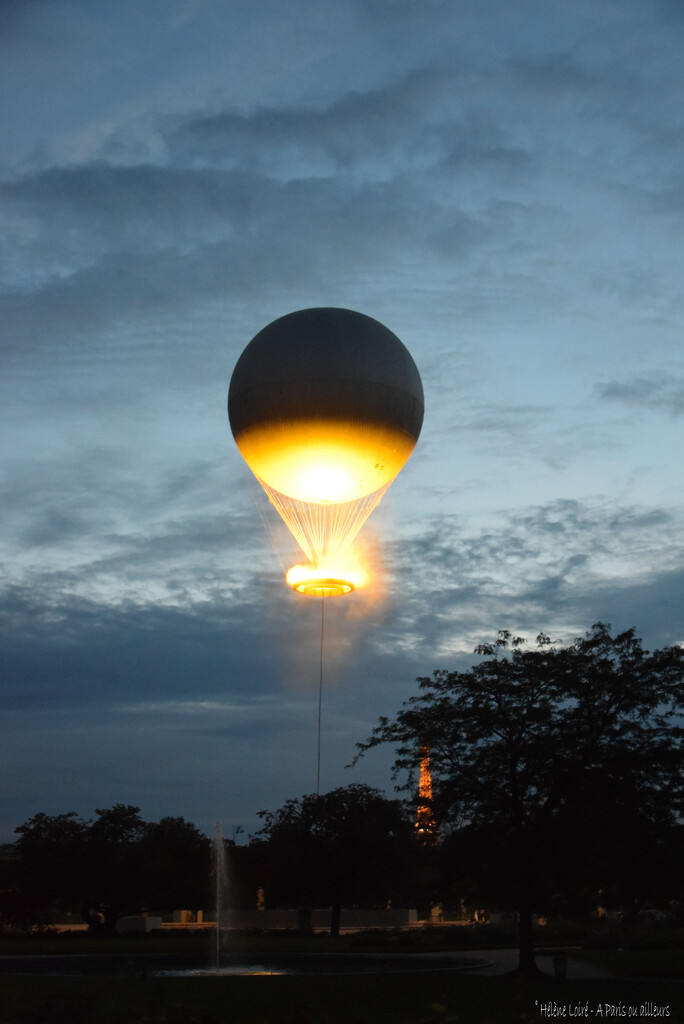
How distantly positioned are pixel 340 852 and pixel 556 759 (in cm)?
3644

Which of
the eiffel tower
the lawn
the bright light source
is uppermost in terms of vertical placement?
the bright light source

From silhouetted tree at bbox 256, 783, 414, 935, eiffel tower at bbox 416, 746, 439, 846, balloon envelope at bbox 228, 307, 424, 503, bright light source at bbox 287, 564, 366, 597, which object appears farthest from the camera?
silhouetted tree at bbox 256, 783, 414, 935

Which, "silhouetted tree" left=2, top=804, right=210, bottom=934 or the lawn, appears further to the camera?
"silhouetted tree" left=2, top=804, right=210, bottom=934

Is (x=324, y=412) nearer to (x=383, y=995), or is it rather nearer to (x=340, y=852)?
(x=383, y=995)

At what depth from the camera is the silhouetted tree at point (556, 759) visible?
93.6ft

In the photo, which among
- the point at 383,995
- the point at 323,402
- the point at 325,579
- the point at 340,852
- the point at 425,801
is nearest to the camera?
the point at 383,995

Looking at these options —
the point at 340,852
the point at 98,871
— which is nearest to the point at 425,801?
the point at 340,852

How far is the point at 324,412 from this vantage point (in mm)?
25297

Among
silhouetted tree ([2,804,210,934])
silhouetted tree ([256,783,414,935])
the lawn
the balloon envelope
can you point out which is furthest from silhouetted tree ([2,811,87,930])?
the balloon envelope

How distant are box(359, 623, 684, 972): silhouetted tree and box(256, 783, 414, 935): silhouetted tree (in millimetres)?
30849

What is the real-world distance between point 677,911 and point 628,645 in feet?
125

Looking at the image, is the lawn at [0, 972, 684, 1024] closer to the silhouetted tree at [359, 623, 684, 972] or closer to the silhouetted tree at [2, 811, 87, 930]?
the silhouetted tree at [359, 623, 684, 972]

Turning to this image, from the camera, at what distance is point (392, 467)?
27.8 metres

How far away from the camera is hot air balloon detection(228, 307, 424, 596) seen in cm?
2545
